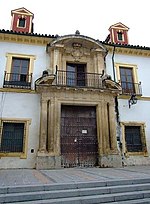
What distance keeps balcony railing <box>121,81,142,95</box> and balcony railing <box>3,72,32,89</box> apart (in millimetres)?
6049

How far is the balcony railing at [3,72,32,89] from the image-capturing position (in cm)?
1072

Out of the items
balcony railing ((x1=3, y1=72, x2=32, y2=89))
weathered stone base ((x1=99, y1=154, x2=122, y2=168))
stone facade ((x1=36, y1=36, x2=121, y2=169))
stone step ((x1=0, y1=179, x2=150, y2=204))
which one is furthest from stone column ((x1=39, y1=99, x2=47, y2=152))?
stone step ((x1=0, y1=179, x2=150, y2=204))

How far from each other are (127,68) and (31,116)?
7.34m

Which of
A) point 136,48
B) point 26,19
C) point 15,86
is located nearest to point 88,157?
point 15,86

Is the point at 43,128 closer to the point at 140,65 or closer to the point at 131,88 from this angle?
the point at 131,88

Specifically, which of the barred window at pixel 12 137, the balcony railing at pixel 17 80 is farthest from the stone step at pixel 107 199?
the balcony railing at pixel 17 80

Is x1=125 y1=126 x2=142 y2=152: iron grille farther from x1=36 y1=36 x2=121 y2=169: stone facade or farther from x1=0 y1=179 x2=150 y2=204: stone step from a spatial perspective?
x1=0 y1=179 x2=150 y2=204: stone step

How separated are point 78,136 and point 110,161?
7.10 ft

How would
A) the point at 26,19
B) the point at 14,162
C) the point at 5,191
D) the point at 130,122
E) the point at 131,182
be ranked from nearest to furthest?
the point at 5,191
the point at 131,182
the point at 14,162
the point at 130,122
the point at 26,19

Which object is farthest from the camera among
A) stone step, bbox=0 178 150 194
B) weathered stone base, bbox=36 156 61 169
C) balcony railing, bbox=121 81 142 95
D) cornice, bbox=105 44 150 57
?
cornice, bbox=105 44 150 57

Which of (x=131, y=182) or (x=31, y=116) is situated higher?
(x=31, y=116)

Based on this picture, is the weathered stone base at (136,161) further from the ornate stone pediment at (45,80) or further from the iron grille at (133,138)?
the ornate stone pediment at (45,80)

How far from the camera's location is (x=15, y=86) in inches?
423

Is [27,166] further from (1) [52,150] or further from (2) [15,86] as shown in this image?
(2) [15,86]
